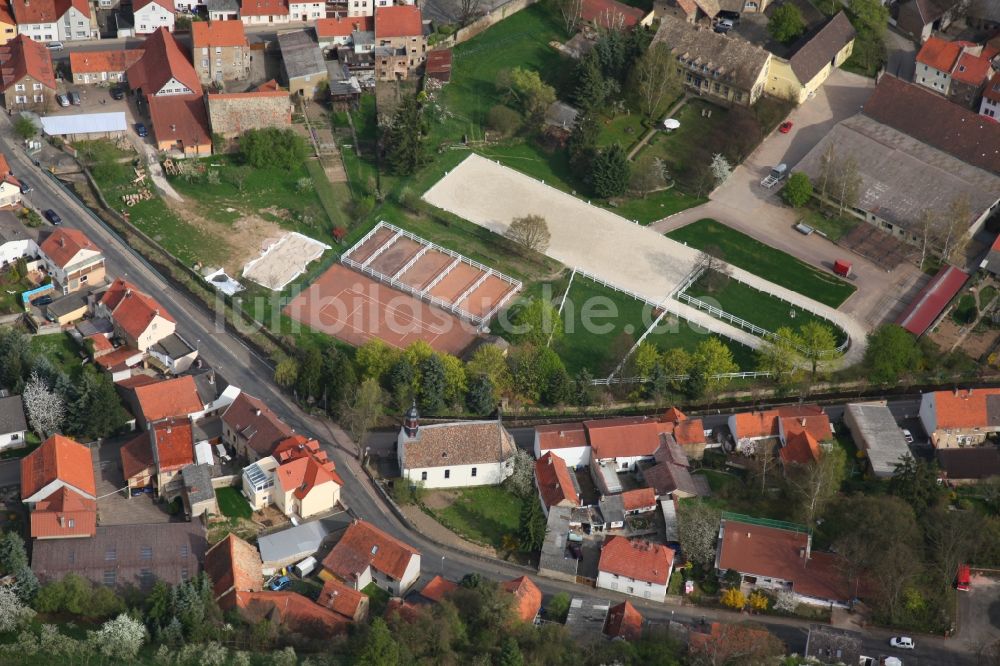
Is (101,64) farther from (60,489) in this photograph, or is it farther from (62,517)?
(62,517)

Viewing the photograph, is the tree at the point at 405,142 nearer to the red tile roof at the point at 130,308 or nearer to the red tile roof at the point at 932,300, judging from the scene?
the red tile roof at the point at 130,308

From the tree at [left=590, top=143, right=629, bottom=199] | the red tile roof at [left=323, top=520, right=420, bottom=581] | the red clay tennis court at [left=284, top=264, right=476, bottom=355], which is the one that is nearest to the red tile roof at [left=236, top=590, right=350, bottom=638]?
the red tile roof at [left=323, top=520, right=420, bottom=581]

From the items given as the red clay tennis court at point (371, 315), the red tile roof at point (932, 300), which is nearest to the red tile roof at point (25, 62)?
the red clay tennis court at point (371, 315)

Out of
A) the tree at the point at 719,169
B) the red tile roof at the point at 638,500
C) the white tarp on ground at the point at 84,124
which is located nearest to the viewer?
the red tile roof at the point at 638,500

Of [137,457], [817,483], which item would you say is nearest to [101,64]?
[137,457]

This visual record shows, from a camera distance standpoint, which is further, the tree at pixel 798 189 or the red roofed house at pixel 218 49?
the red roofed house at pixel 218 49

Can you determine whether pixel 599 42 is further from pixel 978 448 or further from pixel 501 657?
pixel 501 657
